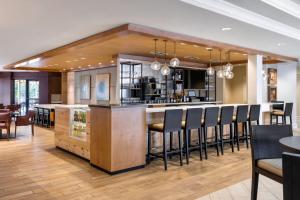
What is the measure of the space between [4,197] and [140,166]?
2.03 m

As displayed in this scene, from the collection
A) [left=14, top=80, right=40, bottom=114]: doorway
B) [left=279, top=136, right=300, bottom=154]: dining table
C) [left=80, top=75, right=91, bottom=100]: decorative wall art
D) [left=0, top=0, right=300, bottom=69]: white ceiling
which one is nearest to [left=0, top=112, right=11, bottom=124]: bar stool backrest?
[left=0, top=0, right=300, bottom=69]: white ceiling

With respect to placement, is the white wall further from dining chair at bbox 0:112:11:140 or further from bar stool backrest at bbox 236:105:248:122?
dining chair at bbox 0:112:11:140

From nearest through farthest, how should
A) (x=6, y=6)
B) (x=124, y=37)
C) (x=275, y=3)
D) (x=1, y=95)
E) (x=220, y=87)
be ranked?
1. (x=6, y=6)
2. (x=275, y=3)
3. (x=124, y=37)
4. (x=220, y=87)
5. (x=1, y=95)

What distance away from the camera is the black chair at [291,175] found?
1.58 m

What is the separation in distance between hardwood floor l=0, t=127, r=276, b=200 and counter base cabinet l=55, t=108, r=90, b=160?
167 mm

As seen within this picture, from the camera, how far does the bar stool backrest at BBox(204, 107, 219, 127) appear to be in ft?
16.3

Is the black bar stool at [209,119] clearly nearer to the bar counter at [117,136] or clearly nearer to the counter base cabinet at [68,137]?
the bar counter at [117,136]

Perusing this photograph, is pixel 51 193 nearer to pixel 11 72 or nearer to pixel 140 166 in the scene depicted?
pixel 140 166

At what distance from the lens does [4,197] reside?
3.17m

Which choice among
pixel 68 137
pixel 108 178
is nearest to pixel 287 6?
pixel 108 178

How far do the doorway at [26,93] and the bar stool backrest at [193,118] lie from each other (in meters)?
10.9

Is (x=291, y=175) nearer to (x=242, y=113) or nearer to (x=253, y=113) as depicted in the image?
(x=242, y=113)

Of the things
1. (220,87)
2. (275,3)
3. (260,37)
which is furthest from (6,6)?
(220,87)

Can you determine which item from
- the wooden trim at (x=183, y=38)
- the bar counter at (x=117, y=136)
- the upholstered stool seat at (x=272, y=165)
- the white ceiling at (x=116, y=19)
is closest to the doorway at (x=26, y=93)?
the white ceiling at (x=116, y=19)
